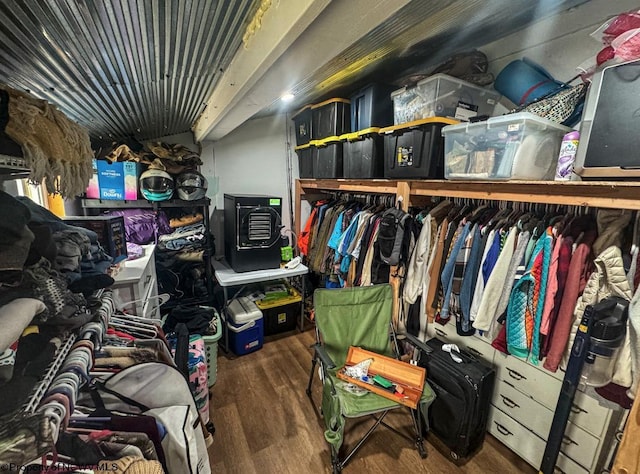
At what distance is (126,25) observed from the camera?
2.56 ft

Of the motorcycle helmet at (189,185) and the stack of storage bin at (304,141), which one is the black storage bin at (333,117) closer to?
the stack of storage bin at (304,141)

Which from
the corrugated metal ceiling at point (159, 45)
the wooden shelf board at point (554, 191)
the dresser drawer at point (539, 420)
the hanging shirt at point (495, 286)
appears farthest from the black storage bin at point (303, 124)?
the dresser drawer at point (539, 420)

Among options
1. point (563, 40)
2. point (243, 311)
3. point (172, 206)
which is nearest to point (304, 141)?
point (172, 206)

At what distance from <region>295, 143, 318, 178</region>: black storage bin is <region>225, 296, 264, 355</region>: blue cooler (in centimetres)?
147

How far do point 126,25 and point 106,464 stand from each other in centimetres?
108

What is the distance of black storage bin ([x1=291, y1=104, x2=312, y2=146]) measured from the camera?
2715mm

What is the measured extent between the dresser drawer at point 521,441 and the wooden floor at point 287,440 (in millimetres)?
65

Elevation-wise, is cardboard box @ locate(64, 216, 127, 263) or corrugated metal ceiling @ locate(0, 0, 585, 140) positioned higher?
corrugated metal ceiling @ locate(0, 0, 585, 140)

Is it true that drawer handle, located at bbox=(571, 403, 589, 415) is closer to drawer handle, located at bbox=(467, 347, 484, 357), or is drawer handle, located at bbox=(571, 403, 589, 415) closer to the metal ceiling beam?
drawer handle, located at bbox=(467, 347, 484, 357)

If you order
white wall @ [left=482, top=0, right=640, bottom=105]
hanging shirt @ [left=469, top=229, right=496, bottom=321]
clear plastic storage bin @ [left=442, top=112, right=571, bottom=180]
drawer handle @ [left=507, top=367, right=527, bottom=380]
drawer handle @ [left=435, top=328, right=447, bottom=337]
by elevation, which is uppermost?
white wall @ [left=482, top=0, right=640, bottom=105]

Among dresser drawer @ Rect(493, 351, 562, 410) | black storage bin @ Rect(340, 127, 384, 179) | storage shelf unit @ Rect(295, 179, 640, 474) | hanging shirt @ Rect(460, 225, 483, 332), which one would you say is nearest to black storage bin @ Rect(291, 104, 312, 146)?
black storage bin @ Rect(340, 127, 384, 179)

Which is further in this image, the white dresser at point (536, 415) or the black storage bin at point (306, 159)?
the black storage bin at point (306, 159)

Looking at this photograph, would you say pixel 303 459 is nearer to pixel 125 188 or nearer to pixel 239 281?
pixel 239 281

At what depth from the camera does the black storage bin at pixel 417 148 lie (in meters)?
1.62
